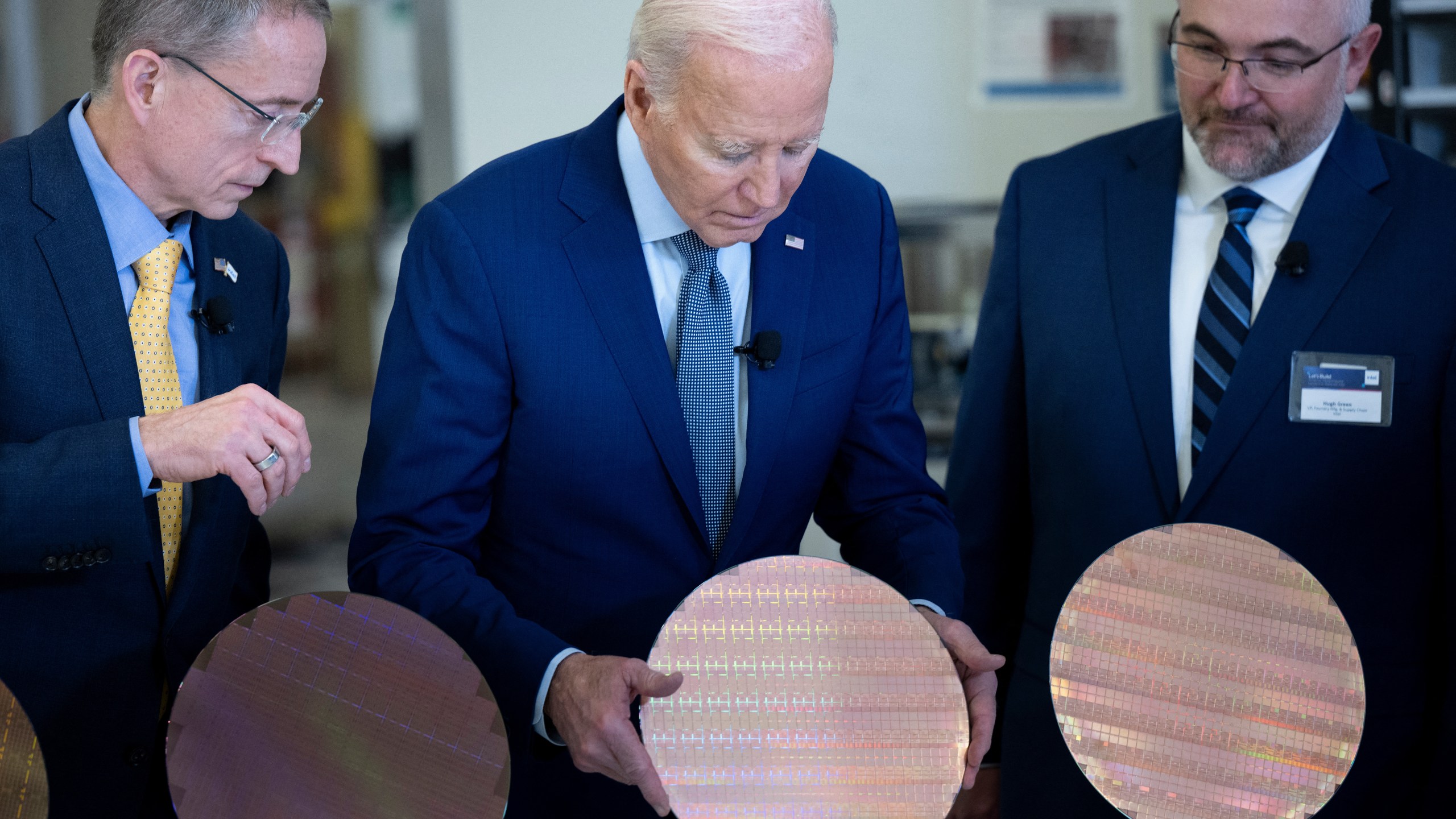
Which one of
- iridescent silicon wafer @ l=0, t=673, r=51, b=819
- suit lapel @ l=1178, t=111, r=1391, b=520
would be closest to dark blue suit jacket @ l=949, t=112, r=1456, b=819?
suit lapel @ l=1178, t=111, r=1391, b=520

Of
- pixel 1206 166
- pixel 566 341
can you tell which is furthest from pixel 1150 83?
pixel 566 341

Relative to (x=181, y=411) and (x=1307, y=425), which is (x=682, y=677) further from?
(x=1307, y=425)

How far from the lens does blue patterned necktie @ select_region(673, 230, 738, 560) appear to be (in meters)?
1.54

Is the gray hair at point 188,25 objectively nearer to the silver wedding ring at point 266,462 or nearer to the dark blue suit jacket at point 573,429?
the dark blue suit jacket at point 573,429

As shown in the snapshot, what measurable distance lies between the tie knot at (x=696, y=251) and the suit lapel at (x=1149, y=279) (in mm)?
715

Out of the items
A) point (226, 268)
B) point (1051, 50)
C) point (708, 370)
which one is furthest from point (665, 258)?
point (1051, 50)

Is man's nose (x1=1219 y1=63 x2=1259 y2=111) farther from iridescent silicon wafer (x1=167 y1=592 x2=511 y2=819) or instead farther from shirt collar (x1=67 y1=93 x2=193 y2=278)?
shirt collar (x1=67 y1=93 x2=193 y2=278)

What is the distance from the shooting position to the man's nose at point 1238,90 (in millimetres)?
1847

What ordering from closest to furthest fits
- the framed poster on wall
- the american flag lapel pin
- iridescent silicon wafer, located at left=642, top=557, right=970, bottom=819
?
iridescent silicon wafer, located at left=642, top=557, right=970, bottom=819
the american flag lapel pin
the framed poster on wall

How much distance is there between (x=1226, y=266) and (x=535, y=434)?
3.49ft

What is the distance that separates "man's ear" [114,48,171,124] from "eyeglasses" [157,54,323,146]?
1cm

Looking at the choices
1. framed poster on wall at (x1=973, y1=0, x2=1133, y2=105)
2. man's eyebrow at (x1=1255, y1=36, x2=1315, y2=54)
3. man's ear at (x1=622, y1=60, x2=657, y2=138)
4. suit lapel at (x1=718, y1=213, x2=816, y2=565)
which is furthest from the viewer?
framed poster on wall at (x1=973, y1=0, x2=1133, y2=105)

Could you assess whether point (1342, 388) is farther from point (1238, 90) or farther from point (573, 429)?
point (573, 429)

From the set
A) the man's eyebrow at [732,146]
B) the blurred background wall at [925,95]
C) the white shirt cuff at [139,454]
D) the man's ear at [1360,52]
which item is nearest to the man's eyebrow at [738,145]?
the man's eyebrow at [732,146]
